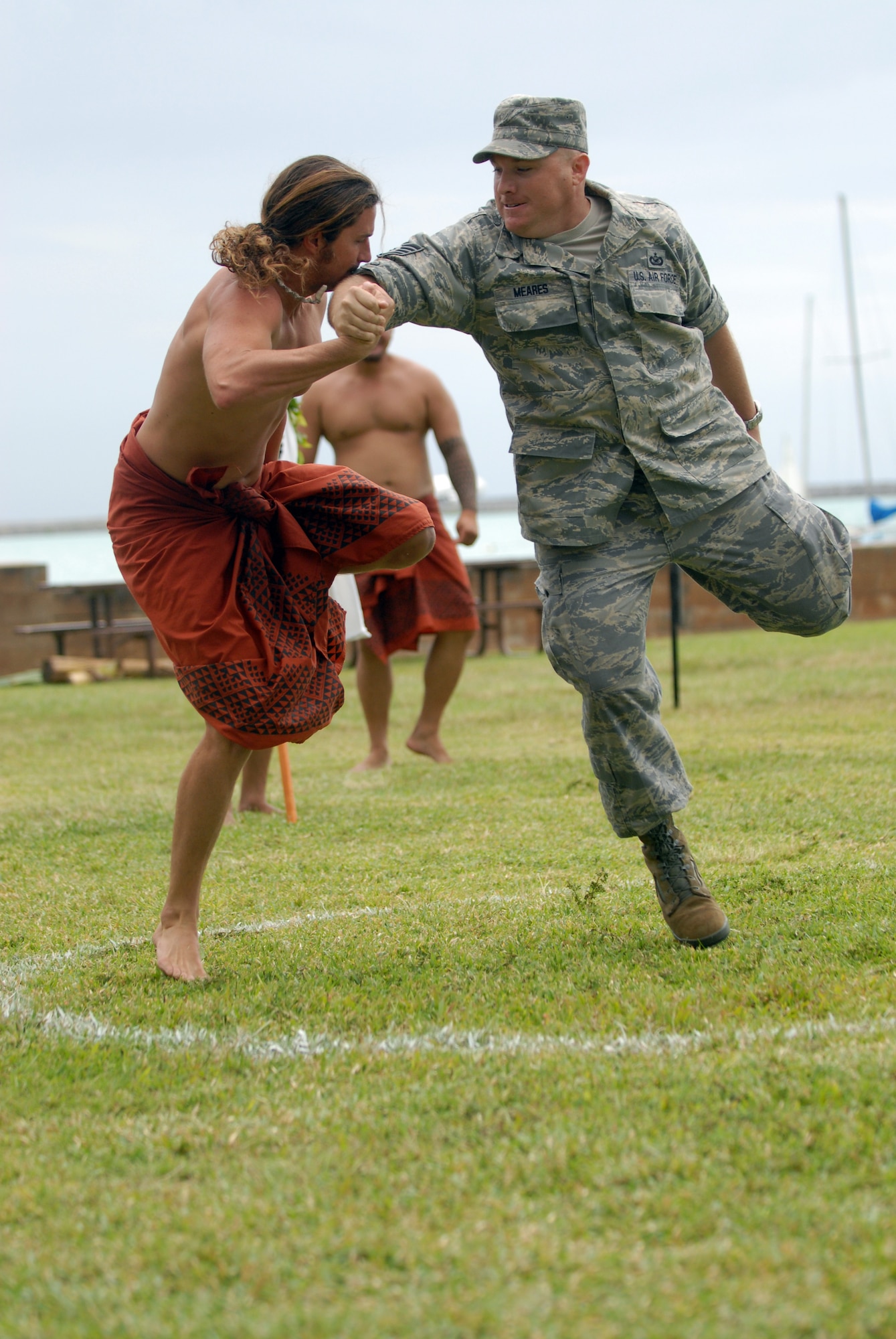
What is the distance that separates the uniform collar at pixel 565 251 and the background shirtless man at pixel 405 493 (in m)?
3.31

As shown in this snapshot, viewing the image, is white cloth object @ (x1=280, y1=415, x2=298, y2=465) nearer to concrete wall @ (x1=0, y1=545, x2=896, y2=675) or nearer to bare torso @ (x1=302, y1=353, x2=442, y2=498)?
bare torso @ (x1=302, y1=353, x2=442, y2=498)

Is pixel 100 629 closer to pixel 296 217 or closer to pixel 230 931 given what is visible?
pixel 230 931

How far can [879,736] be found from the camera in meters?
6.38

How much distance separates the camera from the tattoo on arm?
265 inches

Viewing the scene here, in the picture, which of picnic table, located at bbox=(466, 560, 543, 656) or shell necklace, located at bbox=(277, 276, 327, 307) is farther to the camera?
picnic table, located at bbox=(466, 560, 543, 656)

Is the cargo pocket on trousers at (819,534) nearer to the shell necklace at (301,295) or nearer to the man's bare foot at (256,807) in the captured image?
the shell necklace at (301,295)

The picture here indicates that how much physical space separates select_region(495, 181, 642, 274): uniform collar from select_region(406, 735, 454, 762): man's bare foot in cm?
362

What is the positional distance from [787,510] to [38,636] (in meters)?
13.7

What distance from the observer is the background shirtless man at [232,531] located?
2922 millimetres

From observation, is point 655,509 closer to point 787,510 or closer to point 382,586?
point 787,510

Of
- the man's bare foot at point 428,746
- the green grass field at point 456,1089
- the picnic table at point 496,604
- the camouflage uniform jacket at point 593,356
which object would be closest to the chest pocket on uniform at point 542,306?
the camouflage uniform jacket at point 593,356

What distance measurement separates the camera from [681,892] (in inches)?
119

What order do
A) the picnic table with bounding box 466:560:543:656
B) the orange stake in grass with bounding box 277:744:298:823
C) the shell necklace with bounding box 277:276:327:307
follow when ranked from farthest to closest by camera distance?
the picnic table with bounding box 466:560:543:656 → the orange stake in grass with bounding box 277:744:298:823 → the shell necklace with bounding box 277:276:327:307

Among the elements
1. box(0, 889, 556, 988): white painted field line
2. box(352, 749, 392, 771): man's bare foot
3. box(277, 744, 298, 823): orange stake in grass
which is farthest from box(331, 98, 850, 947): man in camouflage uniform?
box(352, 749, 392, 771): man's bare foot
